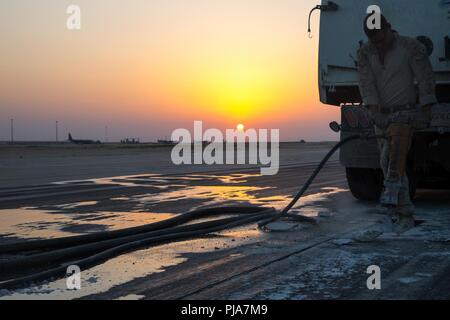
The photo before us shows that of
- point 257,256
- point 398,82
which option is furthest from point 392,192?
point 257,256

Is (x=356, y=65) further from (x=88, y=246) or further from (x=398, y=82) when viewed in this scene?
(x=88, y=246)

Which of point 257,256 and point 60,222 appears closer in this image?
point 257,256

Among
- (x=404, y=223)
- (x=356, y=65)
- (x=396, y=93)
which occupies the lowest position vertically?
(x=404, y=223)

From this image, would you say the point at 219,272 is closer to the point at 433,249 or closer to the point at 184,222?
the point at 433,249

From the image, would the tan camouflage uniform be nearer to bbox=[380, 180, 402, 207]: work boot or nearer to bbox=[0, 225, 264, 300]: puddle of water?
bbox=[380, 180, 402, 207]: work boot

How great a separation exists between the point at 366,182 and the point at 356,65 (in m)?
2.12

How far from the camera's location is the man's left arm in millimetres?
6199

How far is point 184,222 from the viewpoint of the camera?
24.0ft

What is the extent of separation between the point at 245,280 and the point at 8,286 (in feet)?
5.75

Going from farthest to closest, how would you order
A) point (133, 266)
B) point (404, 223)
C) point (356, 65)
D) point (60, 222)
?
point (356, 65)
point (60, 222)
point (404, 223)
point (133, 266)

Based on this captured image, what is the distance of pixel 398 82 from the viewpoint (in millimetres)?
6441

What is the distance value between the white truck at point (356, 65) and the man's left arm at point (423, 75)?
5.56 ft

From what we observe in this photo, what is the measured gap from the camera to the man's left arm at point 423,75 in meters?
6.20

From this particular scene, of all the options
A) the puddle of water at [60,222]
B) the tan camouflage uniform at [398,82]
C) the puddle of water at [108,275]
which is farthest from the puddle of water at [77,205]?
the tan camouflage uniform at [398,82]
